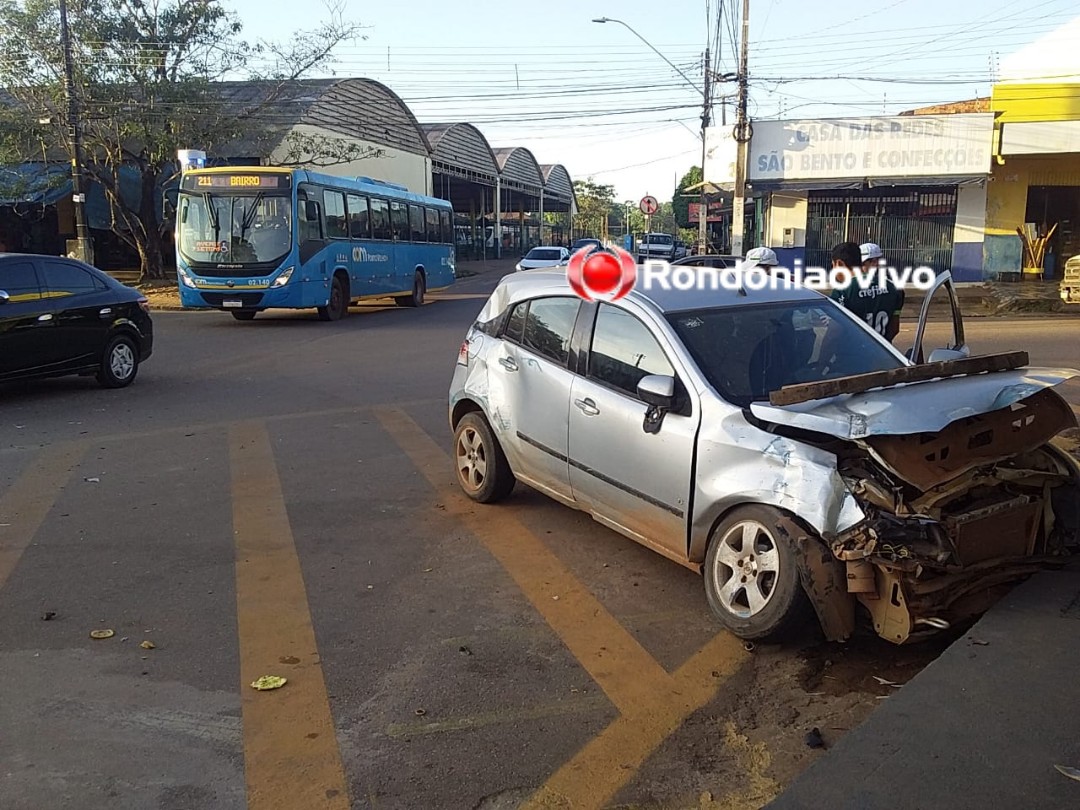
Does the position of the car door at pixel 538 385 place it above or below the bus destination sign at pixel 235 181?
below

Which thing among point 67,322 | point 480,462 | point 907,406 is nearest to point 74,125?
point 67,322

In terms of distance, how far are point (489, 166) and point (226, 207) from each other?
126ft

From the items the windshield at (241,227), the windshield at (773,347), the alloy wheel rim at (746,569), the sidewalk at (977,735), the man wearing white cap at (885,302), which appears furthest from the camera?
the windshield at (241,227)

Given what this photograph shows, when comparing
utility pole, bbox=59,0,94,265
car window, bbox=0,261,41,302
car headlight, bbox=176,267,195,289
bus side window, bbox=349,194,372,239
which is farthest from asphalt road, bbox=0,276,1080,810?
utility pole, bbox=59,0,94,265

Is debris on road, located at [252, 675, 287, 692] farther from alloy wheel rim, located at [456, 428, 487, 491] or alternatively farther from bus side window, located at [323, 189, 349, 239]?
bus side window, located at [323, 189, 349, 239]

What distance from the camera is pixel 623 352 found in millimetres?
5047

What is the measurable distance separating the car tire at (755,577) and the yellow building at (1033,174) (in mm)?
24624

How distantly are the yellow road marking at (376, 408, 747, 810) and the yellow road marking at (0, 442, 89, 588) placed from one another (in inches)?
102

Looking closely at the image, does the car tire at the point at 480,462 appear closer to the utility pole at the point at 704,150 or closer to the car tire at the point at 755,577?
the car tire at the point at 755,577

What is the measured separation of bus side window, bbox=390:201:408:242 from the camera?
22.6 m

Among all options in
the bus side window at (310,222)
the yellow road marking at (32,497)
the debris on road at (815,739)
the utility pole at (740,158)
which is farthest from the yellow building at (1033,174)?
the debris on road at (815,739)

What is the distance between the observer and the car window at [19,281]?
9.62 m

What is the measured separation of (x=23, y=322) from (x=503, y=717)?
823 cm

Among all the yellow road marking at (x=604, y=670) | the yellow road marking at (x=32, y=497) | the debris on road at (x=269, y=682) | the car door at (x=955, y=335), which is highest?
the car door at (x=955, y=335)
